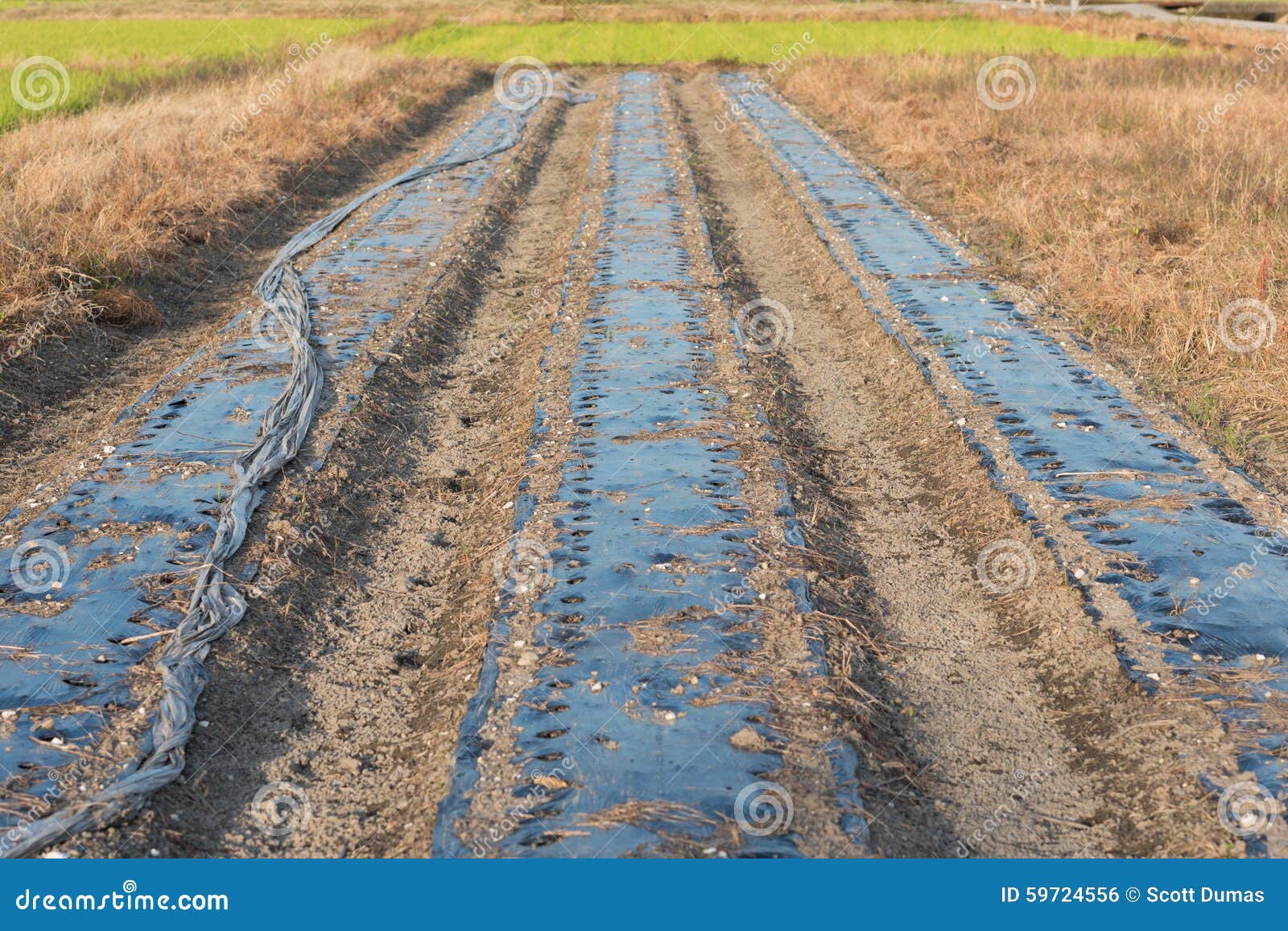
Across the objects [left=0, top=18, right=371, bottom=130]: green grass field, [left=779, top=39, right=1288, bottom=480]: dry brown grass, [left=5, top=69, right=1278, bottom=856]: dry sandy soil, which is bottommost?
[left=5, top=69, right=1278, bottom=856]: dry sandy soil

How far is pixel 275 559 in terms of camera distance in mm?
4551

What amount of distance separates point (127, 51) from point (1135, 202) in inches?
842

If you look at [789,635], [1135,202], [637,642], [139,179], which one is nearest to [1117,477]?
[789,635]

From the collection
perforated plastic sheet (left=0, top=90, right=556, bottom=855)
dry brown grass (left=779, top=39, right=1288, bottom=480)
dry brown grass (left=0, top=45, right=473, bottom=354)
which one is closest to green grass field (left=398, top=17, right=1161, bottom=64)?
dry brown grass (left=779, top=39, right=1288, bottom=480)

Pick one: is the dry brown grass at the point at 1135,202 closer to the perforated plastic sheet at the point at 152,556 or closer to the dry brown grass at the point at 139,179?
the perforated plastic sheet at the point at 152,556

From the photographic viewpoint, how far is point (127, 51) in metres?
23.0

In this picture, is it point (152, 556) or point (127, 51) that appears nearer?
point (152, 556)

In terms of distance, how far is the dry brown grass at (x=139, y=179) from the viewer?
7.28m

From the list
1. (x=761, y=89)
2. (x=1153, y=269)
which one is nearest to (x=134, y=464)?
(x=1153, y=269)

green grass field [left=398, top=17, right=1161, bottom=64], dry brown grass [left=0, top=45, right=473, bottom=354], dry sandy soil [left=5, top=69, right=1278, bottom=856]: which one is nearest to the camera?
dry sandy soil [left=5, top=69, right=1278, bottom=856]

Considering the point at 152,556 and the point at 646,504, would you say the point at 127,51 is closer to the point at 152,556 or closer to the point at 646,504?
the point at 152,556

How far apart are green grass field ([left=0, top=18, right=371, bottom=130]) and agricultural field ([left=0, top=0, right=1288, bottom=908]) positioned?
466cm

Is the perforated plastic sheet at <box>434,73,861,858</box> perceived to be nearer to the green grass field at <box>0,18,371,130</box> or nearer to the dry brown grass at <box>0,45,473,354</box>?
the dry brown grass at <box>0,45,473,354</box>

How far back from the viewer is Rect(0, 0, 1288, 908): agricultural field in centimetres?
337
